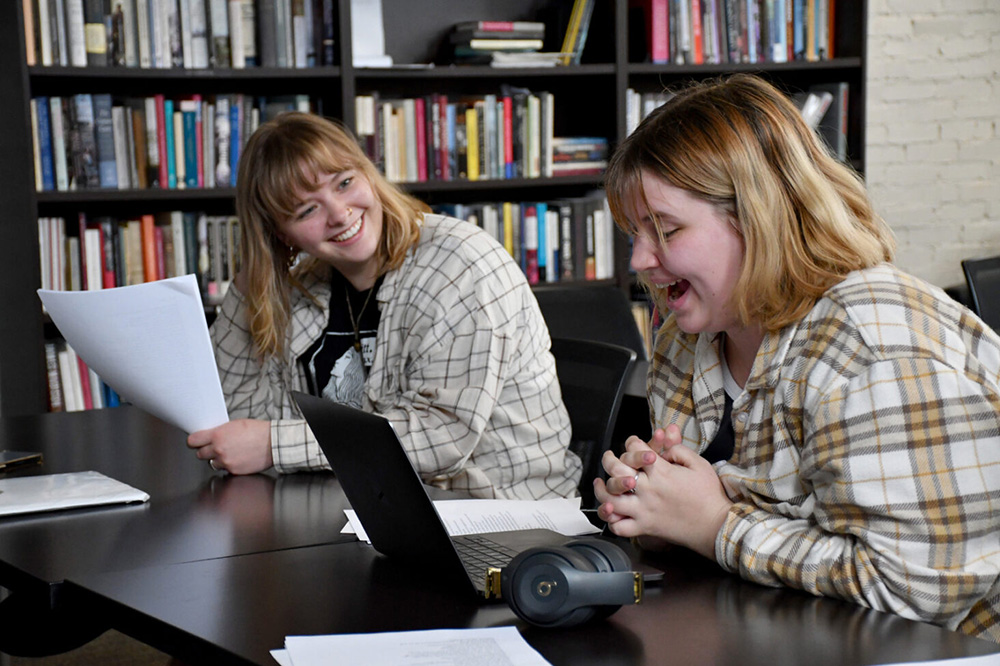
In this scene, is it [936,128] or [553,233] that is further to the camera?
[936,128]

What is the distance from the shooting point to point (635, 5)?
380cm

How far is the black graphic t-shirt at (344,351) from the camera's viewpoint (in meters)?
2.08

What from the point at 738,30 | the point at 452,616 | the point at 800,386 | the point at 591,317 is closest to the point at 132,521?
the point at 452,616

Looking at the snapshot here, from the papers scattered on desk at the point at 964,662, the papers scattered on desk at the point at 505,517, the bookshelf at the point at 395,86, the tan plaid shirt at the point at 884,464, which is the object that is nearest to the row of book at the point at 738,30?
the bookshelf at the point at 395,86

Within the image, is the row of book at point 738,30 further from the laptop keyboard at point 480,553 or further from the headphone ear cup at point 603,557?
the headphone ear cup at point 603,557

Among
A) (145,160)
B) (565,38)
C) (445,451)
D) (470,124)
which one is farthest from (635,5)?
(445,451)

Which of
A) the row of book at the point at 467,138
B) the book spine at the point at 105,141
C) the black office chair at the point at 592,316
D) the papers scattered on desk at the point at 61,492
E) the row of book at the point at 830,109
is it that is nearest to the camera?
the papers scattered on desk at the point at 61,492

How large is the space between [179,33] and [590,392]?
1.91 meters

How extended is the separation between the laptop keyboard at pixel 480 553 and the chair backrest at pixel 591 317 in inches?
Answer: 59.0

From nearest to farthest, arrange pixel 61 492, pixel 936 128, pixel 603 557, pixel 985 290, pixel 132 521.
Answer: pixel 603 557, pixel 132 521, pixel 61 492, pixel 985 290, pixel 936 128

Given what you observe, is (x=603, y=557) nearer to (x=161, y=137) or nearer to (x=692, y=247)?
(x=692, y=247)

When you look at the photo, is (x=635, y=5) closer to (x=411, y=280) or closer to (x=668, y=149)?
(x=411, y=280)

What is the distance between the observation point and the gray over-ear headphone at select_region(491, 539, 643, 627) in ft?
3.10

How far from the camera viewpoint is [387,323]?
6.57ft
